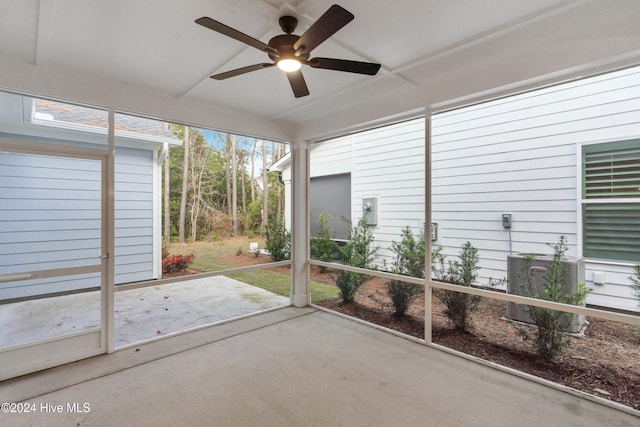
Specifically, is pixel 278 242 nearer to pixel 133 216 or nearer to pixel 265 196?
pixel 265 196

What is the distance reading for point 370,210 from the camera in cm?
406

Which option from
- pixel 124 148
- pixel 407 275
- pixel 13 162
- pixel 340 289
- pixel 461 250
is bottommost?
pixel 340 289

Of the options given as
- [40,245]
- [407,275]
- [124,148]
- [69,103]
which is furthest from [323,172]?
[40,245]

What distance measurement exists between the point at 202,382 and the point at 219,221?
2.14m

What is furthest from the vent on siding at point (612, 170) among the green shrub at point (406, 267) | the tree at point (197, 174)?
the tree at point (197, 174)

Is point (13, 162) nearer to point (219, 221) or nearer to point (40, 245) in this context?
point (40, 245)

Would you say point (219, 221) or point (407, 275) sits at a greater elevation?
point (219, 221)

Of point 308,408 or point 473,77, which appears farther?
point 473,77

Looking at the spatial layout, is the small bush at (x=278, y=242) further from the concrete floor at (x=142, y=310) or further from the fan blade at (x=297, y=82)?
the fan blade at (x=297, y=82)

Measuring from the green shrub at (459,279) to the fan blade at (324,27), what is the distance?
2.52 m

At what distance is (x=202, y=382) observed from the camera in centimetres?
253

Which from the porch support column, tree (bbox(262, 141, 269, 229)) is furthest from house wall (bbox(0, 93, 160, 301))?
the porch support column

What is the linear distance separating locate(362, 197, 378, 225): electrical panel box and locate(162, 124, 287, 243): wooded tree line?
4.82 feet

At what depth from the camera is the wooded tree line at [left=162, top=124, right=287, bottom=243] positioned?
12.6 ft
